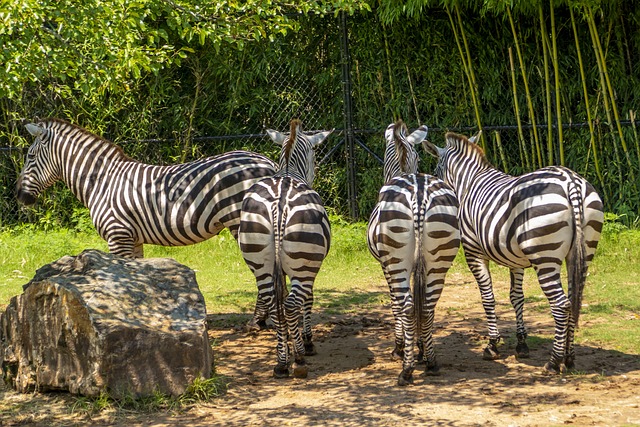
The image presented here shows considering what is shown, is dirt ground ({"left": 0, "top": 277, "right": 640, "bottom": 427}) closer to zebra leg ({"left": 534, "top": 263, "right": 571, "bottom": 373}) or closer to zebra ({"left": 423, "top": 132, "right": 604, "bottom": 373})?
zebra leg ({"left": 534, "top": 263, "right": 571, "bottom": 373})

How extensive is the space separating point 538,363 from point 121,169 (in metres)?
4.21

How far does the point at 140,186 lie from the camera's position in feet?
28.2

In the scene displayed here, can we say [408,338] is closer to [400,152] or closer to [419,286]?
[419,286]

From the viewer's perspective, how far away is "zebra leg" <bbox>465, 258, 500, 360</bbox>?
7.41 meters

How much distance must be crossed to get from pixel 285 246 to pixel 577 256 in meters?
2.06

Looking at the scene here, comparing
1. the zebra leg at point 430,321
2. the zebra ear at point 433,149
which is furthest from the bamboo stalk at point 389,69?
the zebra leg at point 430,321

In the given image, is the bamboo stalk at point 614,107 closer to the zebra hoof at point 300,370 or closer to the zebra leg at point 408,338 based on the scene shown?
the zebra leg at point 408,338

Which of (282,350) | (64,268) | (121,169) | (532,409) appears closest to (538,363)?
(532,409)

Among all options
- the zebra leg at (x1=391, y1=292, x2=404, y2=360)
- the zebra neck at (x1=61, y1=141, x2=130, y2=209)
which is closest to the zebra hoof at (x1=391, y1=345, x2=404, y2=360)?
the zebra leg at (x1=391, y1=292, x2=404, y2=360)

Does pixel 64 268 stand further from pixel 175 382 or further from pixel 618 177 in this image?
pixel 618 177

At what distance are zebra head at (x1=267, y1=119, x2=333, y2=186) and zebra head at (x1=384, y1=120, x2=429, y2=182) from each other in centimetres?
65

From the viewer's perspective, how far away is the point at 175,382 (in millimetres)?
6281

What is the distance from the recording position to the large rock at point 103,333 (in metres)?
6.14

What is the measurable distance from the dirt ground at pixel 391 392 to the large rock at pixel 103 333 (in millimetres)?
204
